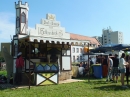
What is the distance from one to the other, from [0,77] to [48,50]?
395 cm

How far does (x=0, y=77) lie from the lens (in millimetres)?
12688

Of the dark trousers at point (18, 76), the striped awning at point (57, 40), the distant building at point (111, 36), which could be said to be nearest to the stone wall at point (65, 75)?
the striped awning at point (57, 40)

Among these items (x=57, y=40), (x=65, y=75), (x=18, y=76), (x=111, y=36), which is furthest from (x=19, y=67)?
(x=111, y=36)

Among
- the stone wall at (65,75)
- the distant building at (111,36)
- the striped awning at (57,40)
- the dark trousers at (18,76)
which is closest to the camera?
the striped awning at (57,40)

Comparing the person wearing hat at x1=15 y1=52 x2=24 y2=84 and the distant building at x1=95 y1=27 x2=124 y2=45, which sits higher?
the distant building at x1=95 y1=27 x2=124 y2=45

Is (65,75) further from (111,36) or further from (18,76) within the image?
(111,36)

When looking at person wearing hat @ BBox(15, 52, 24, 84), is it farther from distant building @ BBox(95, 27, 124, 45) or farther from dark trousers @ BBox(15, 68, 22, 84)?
distant building @ BBox(95, 27, 124, 45)

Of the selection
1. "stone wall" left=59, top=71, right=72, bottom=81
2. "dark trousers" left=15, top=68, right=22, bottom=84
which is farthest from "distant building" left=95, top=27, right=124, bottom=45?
"dark trousers" left=15, top=68, right=22, bottom=84

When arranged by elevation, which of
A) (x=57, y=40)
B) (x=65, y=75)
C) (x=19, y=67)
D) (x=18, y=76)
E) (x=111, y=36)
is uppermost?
(x=111, y=36)

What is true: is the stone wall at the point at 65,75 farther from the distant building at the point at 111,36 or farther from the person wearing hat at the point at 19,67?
the distant building at the point at 111,36

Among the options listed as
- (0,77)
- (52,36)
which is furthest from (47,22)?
(0,77)

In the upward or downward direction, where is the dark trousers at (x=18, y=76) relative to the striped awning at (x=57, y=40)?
downward

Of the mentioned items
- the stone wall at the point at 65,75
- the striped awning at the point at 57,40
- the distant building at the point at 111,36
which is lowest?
the stone wall at the point at 65,75

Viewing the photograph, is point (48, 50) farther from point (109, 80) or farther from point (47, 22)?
point (109, 80)
